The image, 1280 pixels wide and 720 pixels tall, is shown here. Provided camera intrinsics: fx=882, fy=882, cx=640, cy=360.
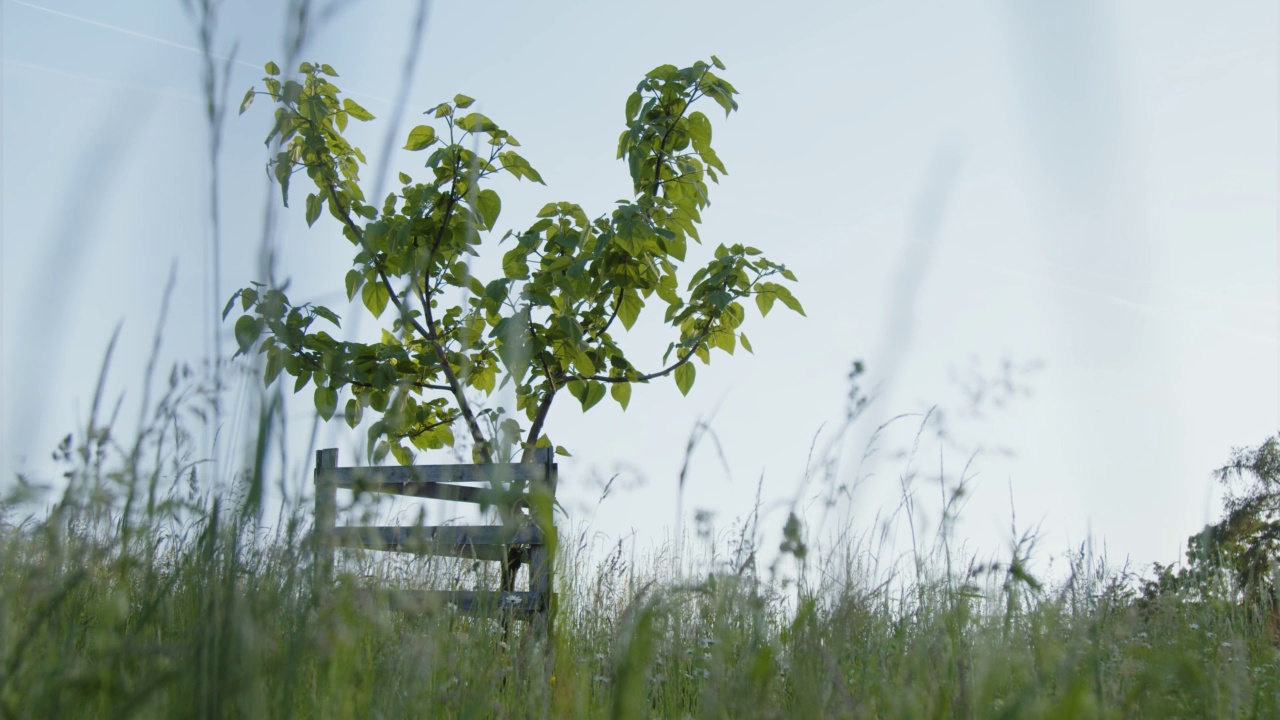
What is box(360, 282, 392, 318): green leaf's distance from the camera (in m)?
3.92

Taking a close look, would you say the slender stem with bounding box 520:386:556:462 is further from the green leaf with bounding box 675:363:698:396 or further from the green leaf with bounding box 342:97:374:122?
the green leaf with bounding box 342:97:374:122

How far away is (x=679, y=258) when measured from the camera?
11.6 feet

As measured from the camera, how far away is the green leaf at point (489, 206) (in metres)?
3.71

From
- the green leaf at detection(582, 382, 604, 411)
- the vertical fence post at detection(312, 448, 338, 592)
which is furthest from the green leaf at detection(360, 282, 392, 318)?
the vertical fence post at detection(312, 448, 338, 592)

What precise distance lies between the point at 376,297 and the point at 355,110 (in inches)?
33.2


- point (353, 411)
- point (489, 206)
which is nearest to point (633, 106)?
point (489, 206)

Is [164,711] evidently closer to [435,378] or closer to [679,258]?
[679,258]

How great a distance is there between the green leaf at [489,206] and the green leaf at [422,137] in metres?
0.34

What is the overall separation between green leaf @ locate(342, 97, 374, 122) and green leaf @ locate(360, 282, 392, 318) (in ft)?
2.45

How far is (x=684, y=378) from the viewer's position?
13.4ft

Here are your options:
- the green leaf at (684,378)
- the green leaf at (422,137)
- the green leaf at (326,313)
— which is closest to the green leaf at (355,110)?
the green leaf at (422,137)

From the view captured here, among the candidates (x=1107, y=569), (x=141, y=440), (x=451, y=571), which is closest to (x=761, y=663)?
(x=141, y=440)

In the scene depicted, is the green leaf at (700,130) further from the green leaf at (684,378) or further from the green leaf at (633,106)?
the green leaf at (684,378)

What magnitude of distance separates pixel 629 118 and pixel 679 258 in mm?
700
